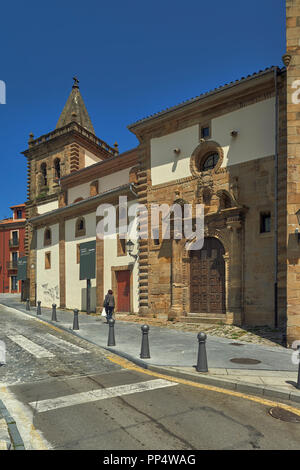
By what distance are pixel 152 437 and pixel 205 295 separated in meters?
11.5

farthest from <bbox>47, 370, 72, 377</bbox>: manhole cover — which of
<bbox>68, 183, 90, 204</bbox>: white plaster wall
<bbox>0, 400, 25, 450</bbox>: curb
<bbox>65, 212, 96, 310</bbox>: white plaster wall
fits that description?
<bbox>68, 183, 90, 204</bbox>: white plaster wall

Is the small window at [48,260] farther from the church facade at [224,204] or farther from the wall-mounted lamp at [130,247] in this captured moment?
the wall-mounted lamp at [130,247]

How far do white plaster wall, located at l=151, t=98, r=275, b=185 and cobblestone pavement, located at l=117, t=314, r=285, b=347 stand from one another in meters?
6.95

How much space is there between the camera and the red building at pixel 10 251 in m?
47.0

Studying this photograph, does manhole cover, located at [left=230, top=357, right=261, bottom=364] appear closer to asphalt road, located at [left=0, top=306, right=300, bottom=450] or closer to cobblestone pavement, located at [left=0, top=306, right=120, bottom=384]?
asphalt road, located at [left=0, top=306, right=300, bottom=450]

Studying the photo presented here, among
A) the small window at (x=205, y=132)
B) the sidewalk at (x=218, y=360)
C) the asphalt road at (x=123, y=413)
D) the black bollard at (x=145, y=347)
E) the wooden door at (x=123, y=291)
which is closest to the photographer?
the asphalt road at (x=123, y=413)

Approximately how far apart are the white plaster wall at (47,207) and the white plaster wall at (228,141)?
1511 cm

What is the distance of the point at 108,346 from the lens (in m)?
10.9

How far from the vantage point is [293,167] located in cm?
1110

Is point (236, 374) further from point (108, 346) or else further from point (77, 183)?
point (77, 183)

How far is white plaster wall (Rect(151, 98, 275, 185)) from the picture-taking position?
14.4 m

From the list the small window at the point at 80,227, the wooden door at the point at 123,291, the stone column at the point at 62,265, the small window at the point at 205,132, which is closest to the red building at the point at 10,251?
the stone column at the point at 62,265
